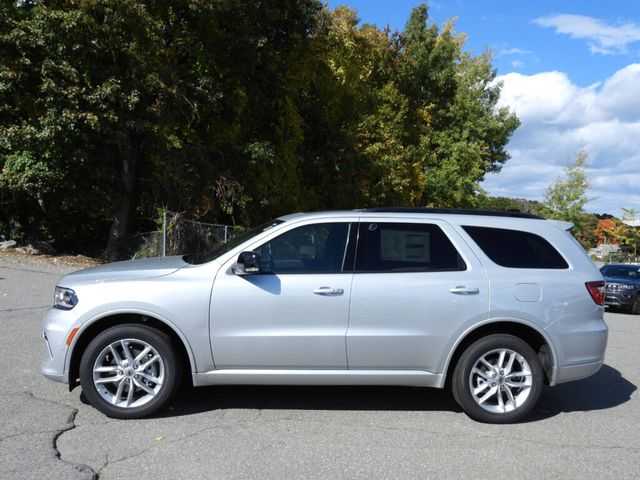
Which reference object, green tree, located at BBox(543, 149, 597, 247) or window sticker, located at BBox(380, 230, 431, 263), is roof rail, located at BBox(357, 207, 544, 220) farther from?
green tree, located at BBox(543, 149, 597, 247)

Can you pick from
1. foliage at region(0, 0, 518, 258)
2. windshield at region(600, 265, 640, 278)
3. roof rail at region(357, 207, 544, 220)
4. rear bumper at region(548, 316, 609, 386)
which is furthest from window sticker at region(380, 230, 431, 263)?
windshield at region(600, 265, 640, 278)

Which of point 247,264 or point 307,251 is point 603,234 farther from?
point 247,264

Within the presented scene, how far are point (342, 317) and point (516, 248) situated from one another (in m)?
1.69

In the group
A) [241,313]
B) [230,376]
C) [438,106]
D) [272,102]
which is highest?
[438,106]

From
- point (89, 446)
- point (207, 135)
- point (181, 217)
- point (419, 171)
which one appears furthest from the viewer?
point (419, 171)

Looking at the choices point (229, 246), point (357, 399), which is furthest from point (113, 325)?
point (357, 399)

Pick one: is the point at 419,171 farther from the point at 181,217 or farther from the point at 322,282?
the point at 322,282

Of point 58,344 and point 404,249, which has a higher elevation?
point 404,249

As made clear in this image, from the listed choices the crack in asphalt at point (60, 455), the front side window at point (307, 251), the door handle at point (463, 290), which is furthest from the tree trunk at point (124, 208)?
the door handle at point (463, 290)

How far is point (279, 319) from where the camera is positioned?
493 centimetres

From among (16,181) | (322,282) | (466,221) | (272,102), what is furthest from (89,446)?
(272,102)

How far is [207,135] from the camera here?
860 inches

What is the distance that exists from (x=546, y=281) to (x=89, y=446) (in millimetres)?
3845

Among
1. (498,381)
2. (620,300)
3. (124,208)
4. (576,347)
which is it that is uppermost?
(124,208)
